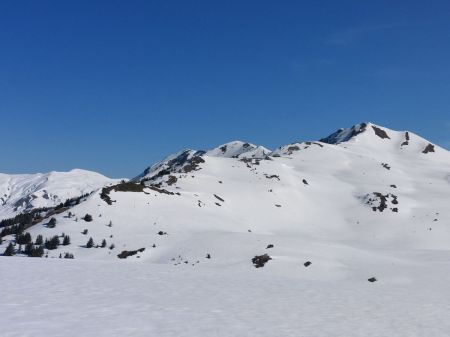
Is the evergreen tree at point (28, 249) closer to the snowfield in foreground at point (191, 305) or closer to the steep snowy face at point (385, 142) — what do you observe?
the snowfield in foreground at point (191, 305)

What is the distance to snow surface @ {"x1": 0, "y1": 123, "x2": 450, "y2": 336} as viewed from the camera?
14375mm

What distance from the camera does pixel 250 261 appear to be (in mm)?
36375

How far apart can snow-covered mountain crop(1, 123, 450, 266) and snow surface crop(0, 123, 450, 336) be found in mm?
281

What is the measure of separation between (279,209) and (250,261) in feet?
126

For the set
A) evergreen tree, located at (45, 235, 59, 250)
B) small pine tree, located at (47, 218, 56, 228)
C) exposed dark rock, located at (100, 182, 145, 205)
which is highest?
exposed dark rock, located at (100, 182, 145, 205)

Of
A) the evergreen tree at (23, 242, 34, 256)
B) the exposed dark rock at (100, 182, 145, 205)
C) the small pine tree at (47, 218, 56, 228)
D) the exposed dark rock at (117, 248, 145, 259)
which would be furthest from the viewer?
the exposed dark rock at (100, 182, 145, 205)

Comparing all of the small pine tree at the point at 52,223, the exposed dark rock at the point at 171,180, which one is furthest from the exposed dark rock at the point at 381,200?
the small pine tree at the point at 52,223

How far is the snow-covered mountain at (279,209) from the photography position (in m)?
41.1

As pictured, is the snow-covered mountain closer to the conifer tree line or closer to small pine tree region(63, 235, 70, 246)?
small pine tree region(63, 235, 70, 246)

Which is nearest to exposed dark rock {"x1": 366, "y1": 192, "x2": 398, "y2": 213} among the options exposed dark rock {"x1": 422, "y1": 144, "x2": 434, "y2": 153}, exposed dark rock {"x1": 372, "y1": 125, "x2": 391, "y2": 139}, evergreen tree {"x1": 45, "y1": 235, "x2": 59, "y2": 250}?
evergreen tree {"x1": 45, "y1": 235, "x2": 59, "y2": 250}

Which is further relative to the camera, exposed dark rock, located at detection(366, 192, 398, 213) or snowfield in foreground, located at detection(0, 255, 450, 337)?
exposed dark rock, located at detection(366, 192, 398, 213)

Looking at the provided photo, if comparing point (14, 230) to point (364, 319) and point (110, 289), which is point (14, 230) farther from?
point (364, 319)

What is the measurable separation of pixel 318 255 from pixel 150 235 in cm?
1585

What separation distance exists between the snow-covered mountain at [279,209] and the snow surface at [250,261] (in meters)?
0.28
